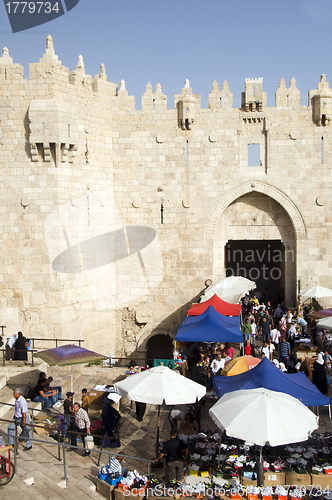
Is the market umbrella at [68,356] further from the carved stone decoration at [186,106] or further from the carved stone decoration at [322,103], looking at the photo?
the carved stone decoration at [322,103]

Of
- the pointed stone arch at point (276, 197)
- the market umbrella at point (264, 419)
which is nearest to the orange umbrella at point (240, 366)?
the market umbrella at point (264, 419)

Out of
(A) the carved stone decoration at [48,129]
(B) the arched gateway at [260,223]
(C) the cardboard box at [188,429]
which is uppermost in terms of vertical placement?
(A) the carved stone decoration at [48,129]

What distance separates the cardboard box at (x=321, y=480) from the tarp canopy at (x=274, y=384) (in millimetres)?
1192

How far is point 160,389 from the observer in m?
8.63

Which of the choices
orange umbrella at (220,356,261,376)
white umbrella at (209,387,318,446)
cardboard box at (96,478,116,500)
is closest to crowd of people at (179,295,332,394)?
orange umbrella at (220,356,261,376)

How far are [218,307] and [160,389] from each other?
5831 mm

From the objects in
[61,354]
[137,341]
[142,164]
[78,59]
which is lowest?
[137,341]

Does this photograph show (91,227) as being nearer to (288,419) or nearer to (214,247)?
(214,247)

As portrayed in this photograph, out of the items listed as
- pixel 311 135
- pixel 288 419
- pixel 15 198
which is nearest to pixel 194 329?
pixel 288 419

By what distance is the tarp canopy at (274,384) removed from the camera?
28.6ft

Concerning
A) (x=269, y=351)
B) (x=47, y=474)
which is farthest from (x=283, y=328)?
(x=47, y=474)

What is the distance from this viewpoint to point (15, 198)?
1551 cm

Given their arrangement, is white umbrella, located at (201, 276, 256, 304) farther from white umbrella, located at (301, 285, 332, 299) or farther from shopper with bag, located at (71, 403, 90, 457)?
shopper with bag, located at (71, 403, 90, 457)

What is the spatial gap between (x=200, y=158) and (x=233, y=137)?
4.80 ft
